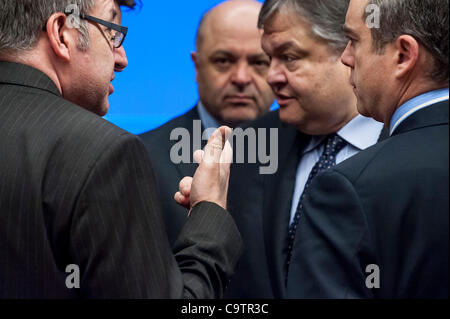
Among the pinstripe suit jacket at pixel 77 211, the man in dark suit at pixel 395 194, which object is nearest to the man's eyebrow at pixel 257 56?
the man in dark suit at pixel 395 194

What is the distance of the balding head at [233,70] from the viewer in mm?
3332

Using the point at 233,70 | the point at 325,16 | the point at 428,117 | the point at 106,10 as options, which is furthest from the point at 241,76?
the point at 428,117

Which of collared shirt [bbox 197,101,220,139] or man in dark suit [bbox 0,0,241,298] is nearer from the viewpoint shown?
man in dark suit [bbox 0,0,241,298]

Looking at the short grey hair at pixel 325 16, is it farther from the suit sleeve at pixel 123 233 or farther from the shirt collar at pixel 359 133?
the suit sleeve at pixel 123 233

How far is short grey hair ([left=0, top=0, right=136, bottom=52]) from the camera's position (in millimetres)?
1572

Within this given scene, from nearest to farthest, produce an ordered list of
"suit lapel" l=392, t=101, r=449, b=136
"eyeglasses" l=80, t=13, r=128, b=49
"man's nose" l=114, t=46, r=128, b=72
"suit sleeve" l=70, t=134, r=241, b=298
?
"suit sleeve" l=70, t=134, r=241, b=298, "suit lapel" l=392, t=101, r=449, b=136, "eyeglasses" l=80, t=13, r=128, b=49, "man's nose" l=114, t=46, r=128, b=72

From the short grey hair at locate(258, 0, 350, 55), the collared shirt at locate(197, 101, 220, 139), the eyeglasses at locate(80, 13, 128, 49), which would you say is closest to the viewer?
the eyeglasses at locate(80, 13, 128, 49)

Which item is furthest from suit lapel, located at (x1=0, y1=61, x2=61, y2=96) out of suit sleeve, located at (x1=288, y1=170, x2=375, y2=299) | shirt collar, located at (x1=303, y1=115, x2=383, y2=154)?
shirt collar, located at (x1=303, y1=115, x2=383, y2=154)

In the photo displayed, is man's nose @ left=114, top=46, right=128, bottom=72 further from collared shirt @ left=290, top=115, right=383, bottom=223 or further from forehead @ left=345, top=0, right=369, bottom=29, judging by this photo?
collared shirt @ left=290, top=115, right=383, bottom=223

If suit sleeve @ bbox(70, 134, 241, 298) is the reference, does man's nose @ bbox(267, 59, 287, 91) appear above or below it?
above

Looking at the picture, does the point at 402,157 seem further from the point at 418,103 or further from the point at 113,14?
the point at 113,14
